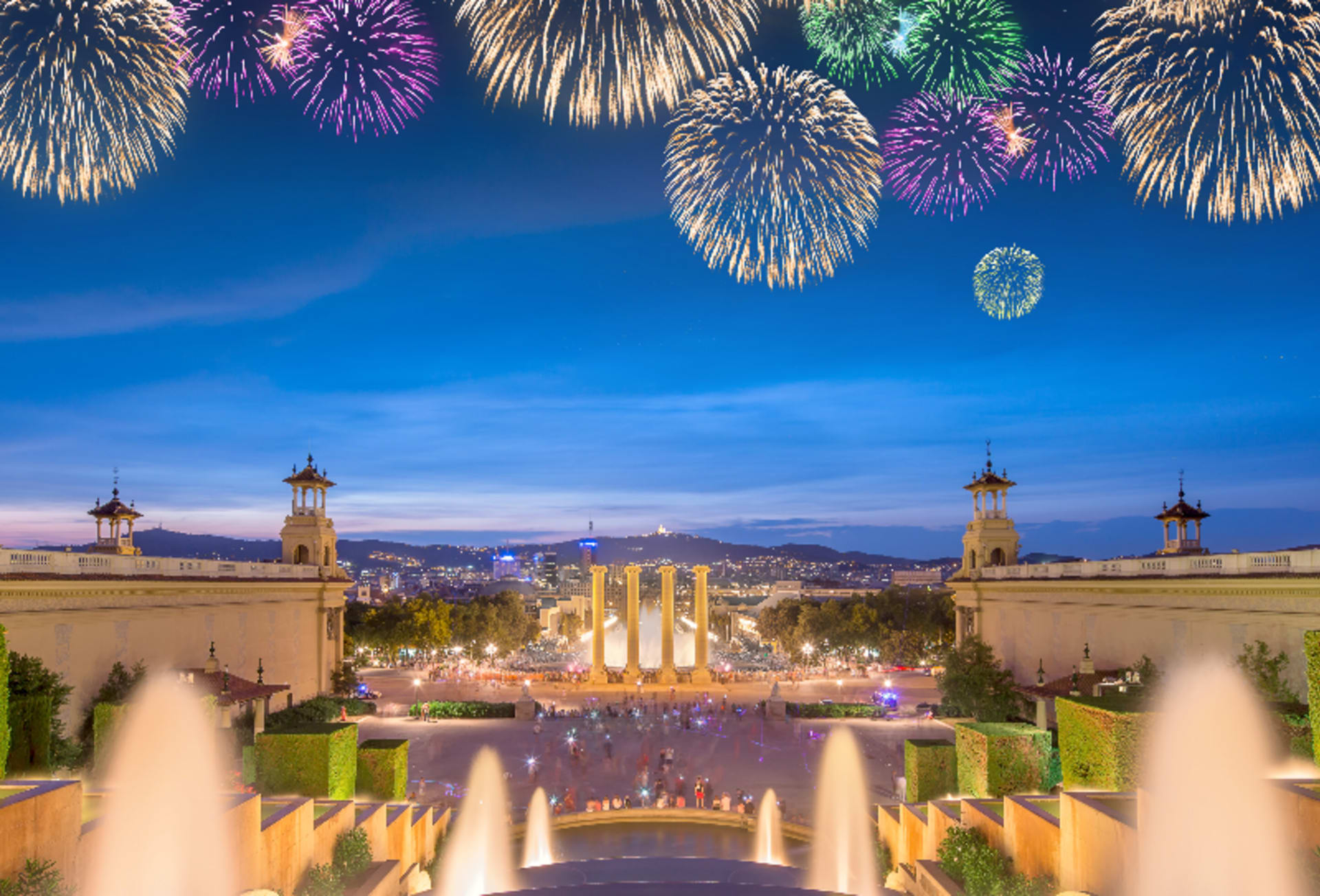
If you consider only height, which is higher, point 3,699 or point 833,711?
point 3,699

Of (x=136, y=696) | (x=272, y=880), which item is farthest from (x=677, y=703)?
(x=272, y=880)

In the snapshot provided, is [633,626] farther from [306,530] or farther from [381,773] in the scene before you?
[381,773]

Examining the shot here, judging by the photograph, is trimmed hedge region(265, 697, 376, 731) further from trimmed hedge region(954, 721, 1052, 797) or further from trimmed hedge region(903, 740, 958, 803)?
trimmed hedge region(954, 721, 1052, 797)

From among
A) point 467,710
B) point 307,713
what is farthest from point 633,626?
point 307,713

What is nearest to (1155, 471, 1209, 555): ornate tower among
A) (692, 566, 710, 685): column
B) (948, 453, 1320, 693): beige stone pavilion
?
(948, 453, 1320, 693): beige stone pavilion

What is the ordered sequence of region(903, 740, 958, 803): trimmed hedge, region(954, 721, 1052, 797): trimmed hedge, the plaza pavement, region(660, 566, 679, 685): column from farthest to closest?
region(660, 566, 679, 685): column < the plaza pavement < region(903, 740, 958, 803): trimmed hedge < region(954, 721, 1052, 797): trimmed hedge

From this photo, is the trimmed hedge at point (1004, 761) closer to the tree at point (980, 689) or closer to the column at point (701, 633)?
the tree at point (980, 689)

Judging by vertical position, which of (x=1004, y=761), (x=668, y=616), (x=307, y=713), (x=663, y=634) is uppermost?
(x=1004, y=761)

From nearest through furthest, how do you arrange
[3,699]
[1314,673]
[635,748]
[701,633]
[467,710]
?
[1314,673]
[3,699]
[635,748]
[467,710]
[701,633]

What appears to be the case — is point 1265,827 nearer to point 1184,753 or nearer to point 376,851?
point 1184,753
